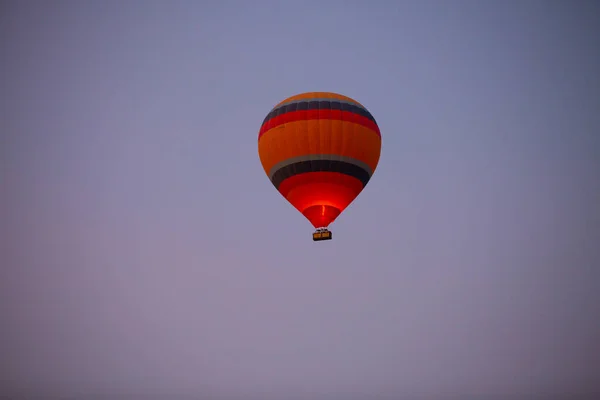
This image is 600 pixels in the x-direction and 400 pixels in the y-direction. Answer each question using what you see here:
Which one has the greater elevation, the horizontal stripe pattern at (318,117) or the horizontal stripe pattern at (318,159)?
the horizontal stripe pattern at (318,117)

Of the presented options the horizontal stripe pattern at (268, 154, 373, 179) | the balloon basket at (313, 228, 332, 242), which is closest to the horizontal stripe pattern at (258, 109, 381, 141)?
the horizontal stripe pattern at (268, 154, 373, 179)

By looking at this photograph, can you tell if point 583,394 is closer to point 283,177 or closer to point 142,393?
point 142,393

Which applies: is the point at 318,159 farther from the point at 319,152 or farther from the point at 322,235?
the point at 322,235

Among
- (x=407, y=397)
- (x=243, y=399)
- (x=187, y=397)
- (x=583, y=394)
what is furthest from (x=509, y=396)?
(x=187, y=397)

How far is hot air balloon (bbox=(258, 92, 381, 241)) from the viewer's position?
26.0 meters

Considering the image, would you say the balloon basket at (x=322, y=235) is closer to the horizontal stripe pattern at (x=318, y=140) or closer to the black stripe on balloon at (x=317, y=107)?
the horizontal stripe pattern at (x=318, y=140)

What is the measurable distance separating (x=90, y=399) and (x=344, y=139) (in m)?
60.6

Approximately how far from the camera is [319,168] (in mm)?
25922

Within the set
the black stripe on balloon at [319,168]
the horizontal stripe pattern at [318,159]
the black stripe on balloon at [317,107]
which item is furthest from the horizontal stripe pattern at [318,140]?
the black stripe on balloon at [317,107]

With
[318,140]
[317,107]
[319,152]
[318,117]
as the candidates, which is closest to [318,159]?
[319,152]

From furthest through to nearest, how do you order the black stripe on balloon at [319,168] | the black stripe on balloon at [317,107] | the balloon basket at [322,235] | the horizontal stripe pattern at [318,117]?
the black stripe on balloon at [317,107], the horizontal stripe pattern at [318,117], the black stripe on balloon at [319,168], the balloon basket at [322,235]

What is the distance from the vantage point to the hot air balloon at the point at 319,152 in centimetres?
2598

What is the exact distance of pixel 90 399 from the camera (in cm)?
7219

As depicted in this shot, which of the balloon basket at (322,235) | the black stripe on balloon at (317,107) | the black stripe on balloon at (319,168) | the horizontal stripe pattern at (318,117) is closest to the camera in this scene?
the balloon basket at (322,235)
